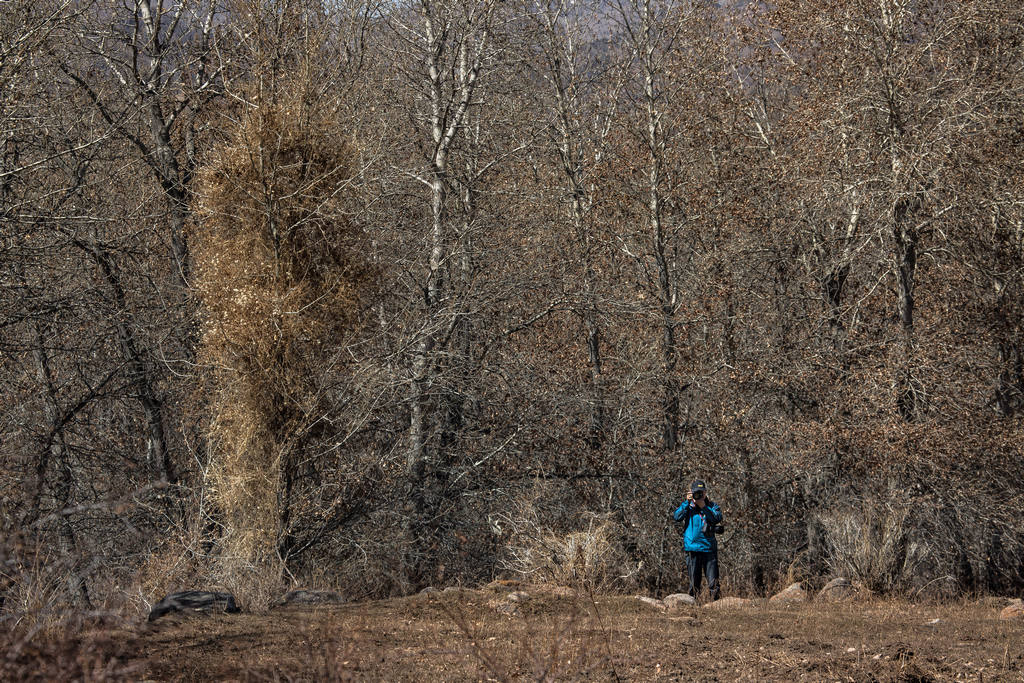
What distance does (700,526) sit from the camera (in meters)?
11.8

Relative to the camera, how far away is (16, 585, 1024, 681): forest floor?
266 inches

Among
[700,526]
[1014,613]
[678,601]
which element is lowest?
[1014,613]

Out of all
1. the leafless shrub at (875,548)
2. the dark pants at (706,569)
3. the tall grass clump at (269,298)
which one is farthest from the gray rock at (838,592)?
→ the tall grass clump at (269,298)

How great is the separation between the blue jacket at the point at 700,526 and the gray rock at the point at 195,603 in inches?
201

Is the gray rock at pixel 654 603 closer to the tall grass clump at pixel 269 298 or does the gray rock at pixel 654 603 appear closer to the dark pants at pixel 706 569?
the dark pants at pixel 706 569

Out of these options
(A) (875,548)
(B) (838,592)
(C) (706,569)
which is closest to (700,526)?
(C) (706,569)

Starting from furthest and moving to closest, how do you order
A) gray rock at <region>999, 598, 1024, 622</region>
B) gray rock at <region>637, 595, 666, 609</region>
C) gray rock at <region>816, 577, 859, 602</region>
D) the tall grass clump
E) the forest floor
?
1. the tall grass clump
2. gray rock at <region>816, 577, 859, 602</region>
3. gray rock at <region>637, 595, 666, 609</region>
4. gray rock at <region>999, 598, 1024, 622</region>
5. the forest floor

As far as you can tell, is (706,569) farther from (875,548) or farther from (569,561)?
(875,548)

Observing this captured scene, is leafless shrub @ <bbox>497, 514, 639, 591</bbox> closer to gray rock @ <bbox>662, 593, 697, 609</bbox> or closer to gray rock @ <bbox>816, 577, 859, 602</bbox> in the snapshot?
gray rock @ <bbox>662, 593, 697, 609</bbox>

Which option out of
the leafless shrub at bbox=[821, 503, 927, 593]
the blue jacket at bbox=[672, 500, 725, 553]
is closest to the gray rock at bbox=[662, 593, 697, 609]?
the blue jacket at bbox=[672, 500, 725, 553]

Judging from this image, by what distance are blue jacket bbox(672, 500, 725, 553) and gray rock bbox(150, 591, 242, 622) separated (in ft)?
16.8

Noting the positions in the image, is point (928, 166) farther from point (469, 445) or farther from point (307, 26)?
point (307, 26)

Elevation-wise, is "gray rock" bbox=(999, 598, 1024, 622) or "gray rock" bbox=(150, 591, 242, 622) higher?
"gray rock" bbox=(150, 591, 242, 622)

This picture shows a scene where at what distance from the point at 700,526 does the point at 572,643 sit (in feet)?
14.5
